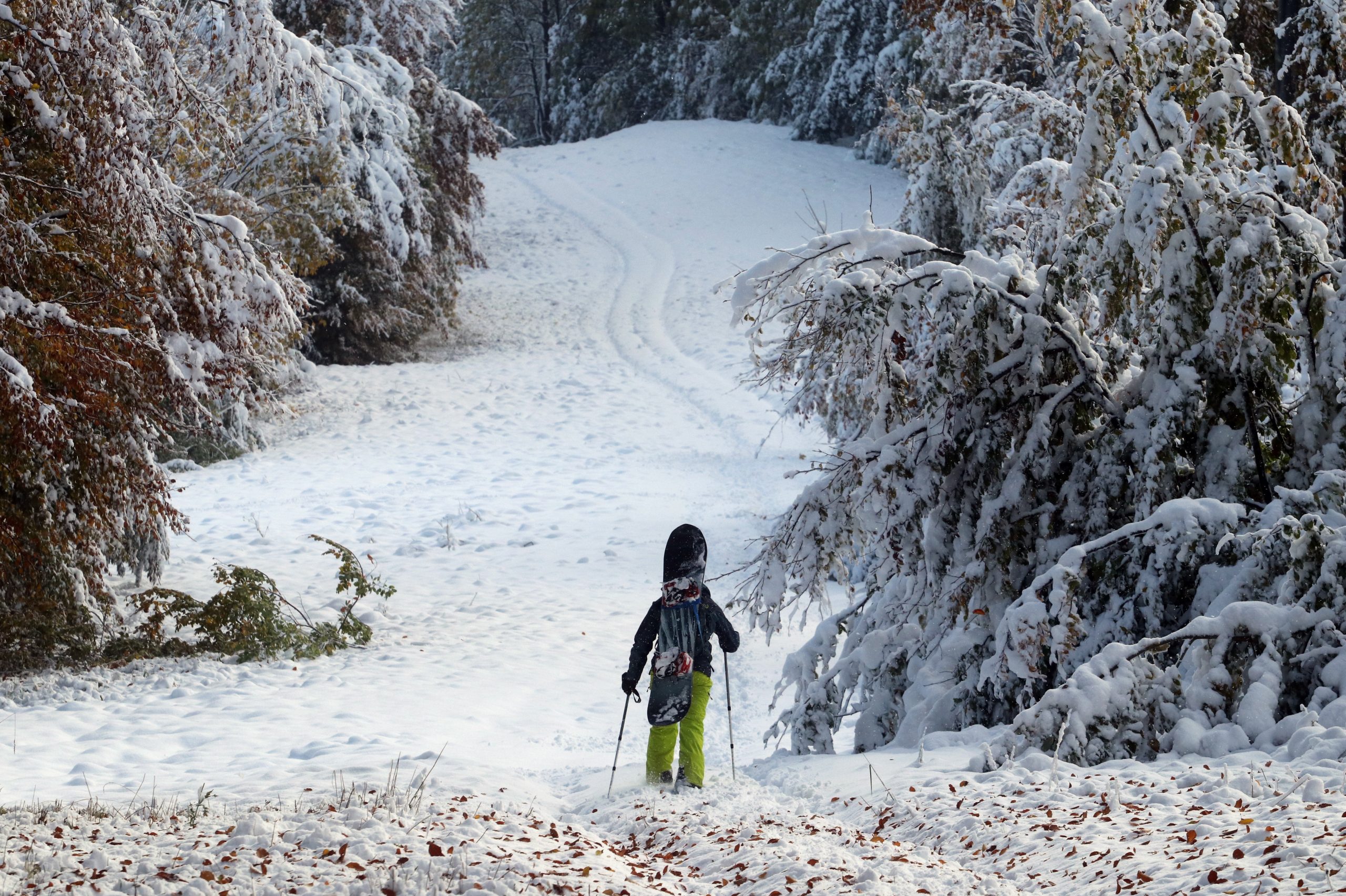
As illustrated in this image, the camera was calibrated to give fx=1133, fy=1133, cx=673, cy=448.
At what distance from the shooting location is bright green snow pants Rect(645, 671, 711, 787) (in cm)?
618

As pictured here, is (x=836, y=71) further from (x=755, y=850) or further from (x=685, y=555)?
(x=755, y=850)

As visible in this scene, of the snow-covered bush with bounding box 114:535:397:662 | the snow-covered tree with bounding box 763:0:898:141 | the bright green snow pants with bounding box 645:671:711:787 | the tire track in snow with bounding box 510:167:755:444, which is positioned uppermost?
the snow-covered tree with bounding box 763:0:898:141

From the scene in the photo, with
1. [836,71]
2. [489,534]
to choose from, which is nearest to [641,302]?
[489,534]

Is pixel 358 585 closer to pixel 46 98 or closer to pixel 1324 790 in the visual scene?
pixel 46 98

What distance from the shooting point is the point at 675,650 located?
247 inches

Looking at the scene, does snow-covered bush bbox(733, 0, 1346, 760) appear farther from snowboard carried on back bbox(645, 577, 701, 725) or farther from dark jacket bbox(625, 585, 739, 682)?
snowboard carried on back bbox(645, 577, 701, 725)

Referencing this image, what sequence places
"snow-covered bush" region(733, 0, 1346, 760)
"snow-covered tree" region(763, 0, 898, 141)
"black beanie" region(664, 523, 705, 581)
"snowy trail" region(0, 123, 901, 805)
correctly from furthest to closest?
1. "snow-covered tree" region(763, 0, 898, 141)
2. "snowy trail" region(0, 123, 901, 805)
3. "black beanie" region(664, 523, 705, 581)
4. "snow-covered bush" region(733, 0, 1346, 760)

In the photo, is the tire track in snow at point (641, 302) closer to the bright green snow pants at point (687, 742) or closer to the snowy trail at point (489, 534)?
the snowy trail at point (489, 534)

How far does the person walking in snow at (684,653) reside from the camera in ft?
20.4

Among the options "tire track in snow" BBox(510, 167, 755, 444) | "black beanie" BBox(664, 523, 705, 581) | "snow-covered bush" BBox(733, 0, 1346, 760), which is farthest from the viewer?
"tire track in snow" BBox(510, 167, 755, 444)

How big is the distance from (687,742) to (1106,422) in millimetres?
2966

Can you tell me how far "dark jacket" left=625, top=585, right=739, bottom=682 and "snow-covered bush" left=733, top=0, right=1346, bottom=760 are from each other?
433mm

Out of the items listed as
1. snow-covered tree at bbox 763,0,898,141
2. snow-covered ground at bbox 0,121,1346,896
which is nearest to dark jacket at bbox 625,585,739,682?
A: snow-covered ground at bbox 0,121,1346,896

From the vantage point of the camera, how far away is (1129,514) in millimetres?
6219
